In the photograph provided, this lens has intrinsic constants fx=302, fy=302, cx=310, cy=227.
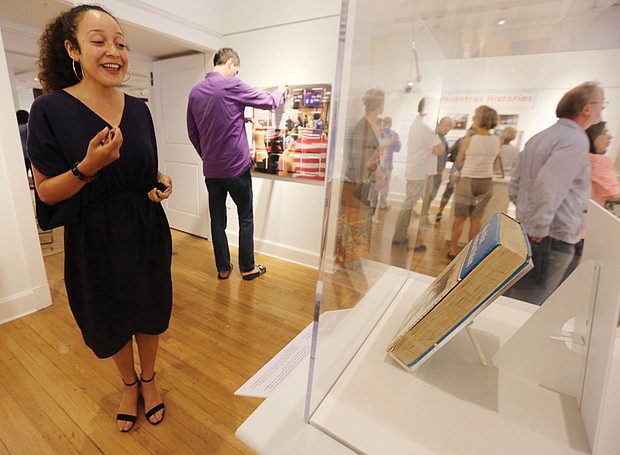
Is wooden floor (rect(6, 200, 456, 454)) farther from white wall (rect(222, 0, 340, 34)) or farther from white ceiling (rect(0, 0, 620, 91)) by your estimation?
white wall (rect(222, 0, 340, 34))

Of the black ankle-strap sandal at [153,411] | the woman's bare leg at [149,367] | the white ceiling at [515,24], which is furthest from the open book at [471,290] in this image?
the black ankle-strap sandal at [153,411]

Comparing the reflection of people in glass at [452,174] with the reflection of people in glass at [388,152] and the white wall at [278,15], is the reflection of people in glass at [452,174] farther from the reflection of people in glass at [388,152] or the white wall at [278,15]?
the reflection of people in glass at [388,152]

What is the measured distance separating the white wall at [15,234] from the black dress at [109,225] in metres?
1.36

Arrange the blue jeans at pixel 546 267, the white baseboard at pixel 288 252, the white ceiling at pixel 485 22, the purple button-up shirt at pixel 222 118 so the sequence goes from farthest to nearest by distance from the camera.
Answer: the white baseboard at pixel 288 252 → the purple button-up shirt at pixel 222 118 → the blue jeans at pixel 546 267 → the white ceiling at pixel 485 22

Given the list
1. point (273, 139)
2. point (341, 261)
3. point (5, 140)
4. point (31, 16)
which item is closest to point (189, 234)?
point (273, 139)

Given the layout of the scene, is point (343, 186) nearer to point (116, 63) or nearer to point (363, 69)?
point (363, 69)

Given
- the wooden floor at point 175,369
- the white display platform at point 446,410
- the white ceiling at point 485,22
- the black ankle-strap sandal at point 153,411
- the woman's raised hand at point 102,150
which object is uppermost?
the white ceiling at point 485,22

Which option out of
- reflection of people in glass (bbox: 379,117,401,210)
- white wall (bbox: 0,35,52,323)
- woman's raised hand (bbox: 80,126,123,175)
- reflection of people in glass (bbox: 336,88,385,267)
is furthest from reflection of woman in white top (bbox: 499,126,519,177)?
white wall (bbox: 0,35,52,323)

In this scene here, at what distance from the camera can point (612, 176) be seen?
1453 mm

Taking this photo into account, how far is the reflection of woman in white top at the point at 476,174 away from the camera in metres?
2.50

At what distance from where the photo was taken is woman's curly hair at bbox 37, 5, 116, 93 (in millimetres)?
842

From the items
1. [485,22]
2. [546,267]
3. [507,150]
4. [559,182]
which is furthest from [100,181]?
[507,150]

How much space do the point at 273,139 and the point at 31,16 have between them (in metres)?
2.10

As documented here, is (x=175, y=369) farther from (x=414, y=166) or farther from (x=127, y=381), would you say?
(x=414, y=166)
